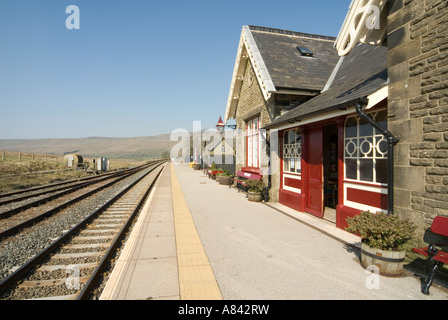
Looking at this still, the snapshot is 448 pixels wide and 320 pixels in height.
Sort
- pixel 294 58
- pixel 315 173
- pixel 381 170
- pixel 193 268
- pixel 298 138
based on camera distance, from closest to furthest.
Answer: pixel 193 268 < pixel 381 170 < pixel 315 173 < pixel 298 138 < pixel 294 58

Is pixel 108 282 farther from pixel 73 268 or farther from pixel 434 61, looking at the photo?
pixel 434 61

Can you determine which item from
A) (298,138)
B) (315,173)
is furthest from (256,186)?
(315,173)

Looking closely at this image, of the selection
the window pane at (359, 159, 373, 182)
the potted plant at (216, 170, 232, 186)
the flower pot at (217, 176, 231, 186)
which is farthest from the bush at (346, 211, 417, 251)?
the flower pot at (217, 176, 231, 186)

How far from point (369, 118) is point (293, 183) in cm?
433

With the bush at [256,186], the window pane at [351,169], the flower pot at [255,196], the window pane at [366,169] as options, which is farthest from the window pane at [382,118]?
the flower pot at [255,196]

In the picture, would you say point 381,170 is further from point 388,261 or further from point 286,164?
point 286,164

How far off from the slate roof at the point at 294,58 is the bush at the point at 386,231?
6027 mm

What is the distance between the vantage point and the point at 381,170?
5.37 m

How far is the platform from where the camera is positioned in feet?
11.4

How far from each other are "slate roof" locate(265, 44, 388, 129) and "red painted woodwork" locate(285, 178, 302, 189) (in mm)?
2017

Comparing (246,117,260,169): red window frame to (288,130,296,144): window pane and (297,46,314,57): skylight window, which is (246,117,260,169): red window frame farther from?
(297,46,314,57): skylight window

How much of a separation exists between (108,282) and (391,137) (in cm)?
537

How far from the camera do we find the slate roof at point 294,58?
31.1 ft

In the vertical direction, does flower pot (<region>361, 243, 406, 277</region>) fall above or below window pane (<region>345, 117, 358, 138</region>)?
below
